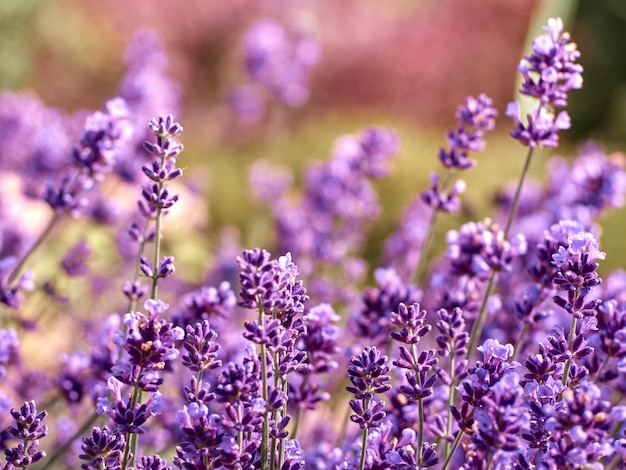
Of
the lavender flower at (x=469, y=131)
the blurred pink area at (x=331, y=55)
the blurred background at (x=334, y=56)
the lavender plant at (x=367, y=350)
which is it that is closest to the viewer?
the lavender plant at (x=367, y=350)

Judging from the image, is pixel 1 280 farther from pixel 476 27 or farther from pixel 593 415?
pixel 476 27

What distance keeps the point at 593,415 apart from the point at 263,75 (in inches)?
158

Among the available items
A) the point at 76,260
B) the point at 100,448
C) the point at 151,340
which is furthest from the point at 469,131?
the point at 76,260

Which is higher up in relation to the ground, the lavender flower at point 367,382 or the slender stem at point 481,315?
the slender stem at point 481,315

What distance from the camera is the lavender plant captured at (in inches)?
55.2

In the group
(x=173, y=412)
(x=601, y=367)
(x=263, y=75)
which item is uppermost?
(x=263, y=75)

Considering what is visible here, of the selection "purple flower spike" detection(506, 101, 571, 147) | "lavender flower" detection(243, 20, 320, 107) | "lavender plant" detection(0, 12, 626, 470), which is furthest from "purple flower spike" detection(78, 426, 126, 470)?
"lavender flower" detection(243, 20, 320, 107)

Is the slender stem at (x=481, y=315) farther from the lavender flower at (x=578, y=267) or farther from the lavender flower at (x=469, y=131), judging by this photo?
the lavender flower at (x=578, y=267)

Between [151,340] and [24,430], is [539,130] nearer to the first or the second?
[151,340]

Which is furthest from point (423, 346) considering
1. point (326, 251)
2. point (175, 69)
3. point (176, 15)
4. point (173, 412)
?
point (176, 15)

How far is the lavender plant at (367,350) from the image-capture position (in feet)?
4.60

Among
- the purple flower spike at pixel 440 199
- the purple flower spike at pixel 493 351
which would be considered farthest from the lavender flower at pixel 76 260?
the purple flower spike at pixel 493 351

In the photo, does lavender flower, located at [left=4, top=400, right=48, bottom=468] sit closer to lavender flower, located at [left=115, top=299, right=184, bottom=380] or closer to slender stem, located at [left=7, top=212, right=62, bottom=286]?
lavender flower, located at [left=115, top=299, right=184, bottom=380]

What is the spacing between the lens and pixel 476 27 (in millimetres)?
13336
